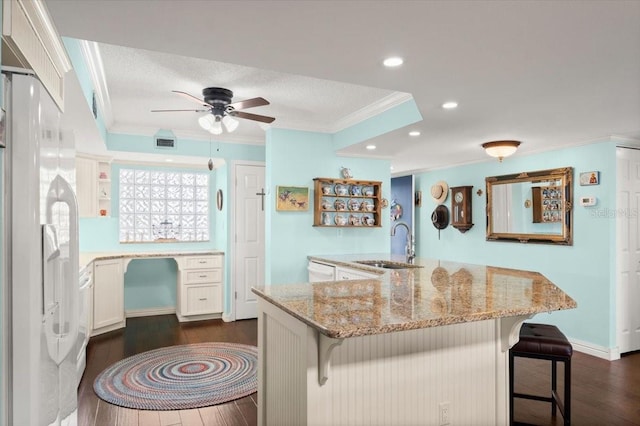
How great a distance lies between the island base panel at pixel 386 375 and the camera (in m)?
1.75

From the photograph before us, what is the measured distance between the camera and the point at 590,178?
4.14 m

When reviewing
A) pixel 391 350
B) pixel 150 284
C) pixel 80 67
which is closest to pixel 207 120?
pixel 80 67

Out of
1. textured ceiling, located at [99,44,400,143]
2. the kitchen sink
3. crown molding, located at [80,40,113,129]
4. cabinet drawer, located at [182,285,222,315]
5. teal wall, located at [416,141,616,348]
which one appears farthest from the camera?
cabinet drawer, located at [182,285,222,315]

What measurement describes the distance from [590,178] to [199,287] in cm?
462

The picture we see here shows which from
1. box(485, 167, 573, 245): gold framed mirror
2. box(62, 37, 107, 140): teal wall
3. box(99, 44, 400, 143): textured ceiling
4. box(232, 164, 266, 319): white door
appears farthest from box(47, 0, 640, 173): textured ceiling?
box(232, 164, 266, 319): white door

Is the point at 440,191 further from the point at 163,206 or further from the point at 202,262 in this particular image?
the point at 163,206

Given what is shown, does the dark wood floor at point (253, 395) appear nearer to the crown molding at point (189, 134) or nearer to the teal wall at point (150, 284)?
the teal wall at point (150, 284)

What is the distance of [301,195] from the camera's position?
462cm

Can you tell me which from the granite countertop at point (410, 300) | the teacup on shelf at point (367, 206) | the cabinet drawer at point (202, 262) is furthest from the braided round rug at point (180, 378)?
the teacup on shelf at point (367, 206)

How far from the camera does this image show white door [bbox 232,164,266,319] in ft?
17.5

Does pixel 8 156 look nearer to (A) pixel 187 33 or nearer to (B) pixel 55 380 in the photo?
(B) pixel 55 380

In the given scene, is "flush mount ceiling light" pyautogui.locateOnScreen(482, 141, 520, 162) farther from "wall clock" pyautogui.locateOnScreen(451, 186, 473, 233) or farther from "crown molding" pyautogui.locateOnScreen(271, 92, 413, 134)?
"wall clock" pyautogui.locateOnScreen(451, 186, 473, 233)

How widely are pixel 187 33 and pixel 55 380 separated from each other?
4.99ft

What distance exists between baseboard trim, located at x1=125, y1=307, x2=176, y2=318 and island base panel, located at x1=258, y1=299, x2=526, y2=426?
3935mm
